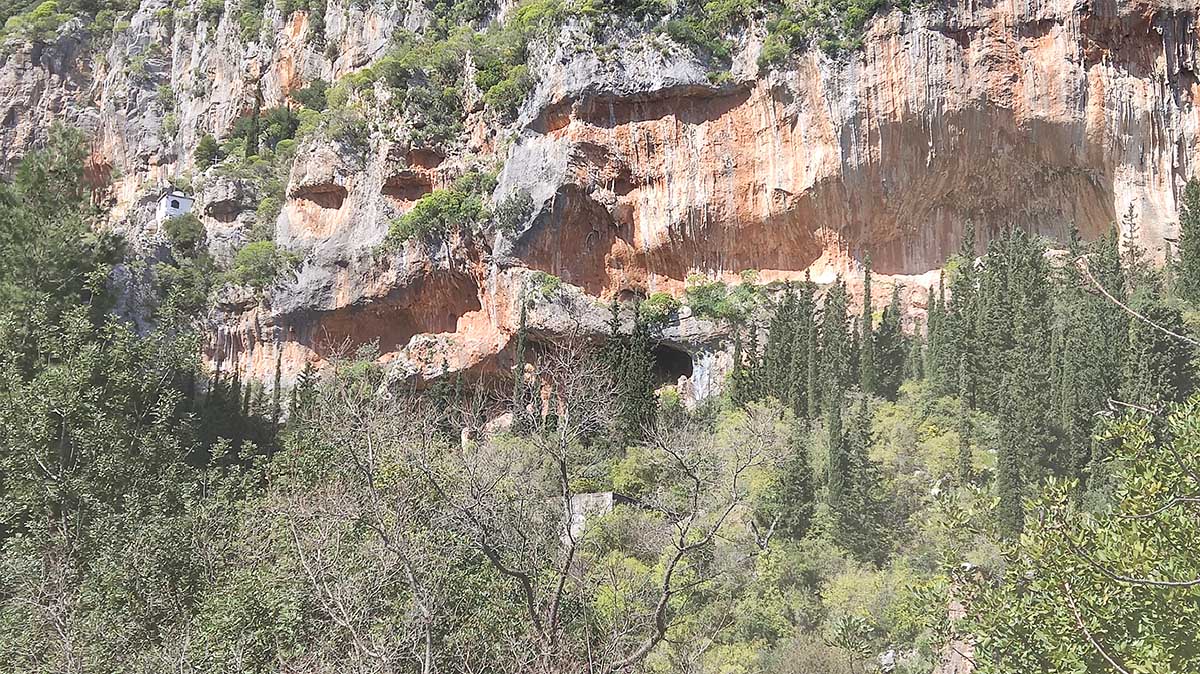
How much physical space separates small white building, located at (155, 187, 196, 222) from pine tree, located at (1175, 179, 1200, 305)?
37926 mm

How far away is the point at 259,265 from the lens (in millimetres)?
33188

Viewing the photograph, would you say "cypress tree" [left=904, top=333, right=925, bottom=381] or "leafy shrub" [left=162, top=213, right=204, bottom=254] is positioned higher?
"leafy shrub" [left=162, top=213, right=204, bottom=254]

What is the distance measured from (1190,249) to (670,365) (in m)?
15.3

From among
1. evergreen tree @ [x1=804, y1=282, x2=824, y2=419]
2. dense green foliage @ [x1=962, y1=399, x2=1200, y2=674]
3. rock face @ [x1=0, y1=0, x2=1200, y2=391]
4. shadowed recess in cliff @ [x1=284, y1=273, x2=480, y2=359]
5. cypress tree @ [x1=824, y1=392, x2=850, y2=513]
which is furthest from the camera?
shadowed recess in cliff @ [x1=284, y1=273, x2=480, y2=359]

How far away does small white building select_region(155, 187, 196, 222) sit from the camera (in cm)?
3881

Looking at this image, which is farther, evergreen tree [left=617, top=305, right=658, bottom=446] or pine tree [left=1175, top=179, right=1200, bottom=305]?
evergreen tree [left=617, top=305, right=658, bottom=446]

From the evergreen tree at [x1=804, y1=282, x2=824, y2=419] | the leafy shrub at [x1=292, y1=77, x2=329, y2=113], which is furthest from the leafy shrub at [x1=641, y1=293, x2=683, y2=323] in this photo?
the leafy shrub at [x1=292, y1=77, x2=329, y2=113]

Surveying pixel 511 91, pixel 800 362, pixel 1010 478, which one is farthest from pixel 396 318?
pixel 1010 478

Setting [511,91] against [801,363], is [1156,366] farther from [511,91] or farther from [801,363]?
[511,91]

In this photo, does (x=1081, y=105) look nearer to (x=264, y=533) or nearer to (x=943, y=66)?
(x=943, y=66)

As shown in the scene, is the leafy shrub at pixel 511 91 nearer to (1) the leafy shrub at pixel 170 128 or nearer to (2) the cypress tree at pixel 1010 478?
(2) the cypress tree at pixel 1010 478

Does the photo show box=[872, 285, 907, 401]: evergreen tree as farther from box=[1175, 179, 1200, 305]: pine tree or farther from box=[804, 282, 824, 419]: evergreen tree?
box=[1175, 179, 1200, 305]: pine tree

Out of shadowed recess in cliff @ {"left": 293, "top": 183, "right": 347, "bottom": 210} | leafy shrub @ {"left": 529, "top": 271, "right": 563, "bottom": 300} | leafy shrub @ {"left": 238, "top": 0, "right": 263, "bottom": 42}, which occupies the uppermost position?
leafy shrub @ {"left": 238, "top": 0, "right": 263, "bottom": 42}

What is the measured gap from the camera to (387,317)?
31.5 meters
